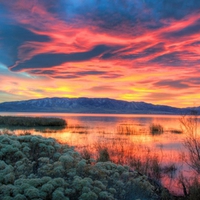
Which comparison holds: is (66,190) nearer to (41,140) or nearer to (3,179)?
(3,179)

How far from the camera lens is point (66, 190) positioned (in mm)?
5645

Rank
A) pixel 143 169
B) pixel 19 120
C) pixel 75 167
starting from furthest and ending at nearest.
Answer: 1. pixel 19 120
2. pixel 143 169
3. pixel 75 167

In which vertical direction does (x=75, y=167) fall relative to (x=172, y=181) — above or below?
above

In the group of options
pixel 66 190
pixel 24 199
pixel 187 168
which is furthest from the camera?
pixel 187 168

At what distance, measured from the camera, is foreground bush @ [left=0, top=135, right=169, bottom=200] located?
18.1 ft

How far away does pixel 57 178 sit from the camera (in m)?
5.86

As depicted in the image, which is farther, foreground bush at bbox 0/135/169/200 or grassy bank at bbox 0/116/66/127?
grassy bank at bbox 0/116/66/127

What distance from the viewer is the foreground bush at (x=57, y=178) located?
5516mm

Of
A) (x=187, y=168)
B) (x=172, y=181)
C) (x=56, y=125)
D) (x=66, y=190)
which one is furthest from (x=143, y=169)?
(x=56, y=125)

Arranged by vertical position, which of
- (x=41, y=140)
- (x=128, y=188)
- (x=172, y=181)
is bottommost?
(x=172, y=181)

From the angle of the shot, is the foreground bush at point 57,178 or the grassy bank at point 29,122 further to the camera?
the grassy bank at point 29,122

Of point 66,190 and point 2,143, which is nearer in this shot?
point 66,190

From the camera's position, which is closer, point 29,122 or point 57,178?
point 57,178

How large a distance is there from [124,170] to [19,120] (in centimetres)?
3983
